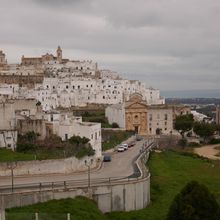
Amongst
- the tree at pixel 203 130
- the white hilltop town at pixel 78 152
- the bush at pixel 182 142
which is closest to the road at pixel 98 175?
the white hilltop town at pixel 78 152

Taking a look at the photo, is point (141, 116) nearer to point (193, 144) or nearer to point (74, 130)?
point (193, 144)

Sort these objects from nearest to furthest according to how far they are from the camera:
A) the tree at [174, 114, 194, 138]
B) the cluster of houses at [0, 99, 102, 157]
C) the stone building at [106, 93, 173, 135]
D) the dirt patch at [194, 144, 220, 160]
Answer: the cluster of houses at [0, 99, 102, 157] → the dirt patch at [194, 144, 220, 160] → the tree at [174, 114, 194, 138] → the stone building at [106, 93, 173, 135]

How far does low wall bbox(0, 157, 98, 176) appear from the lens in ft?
108

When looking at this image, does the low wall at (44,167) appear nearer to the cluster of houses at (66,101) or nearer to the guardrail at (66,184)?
the guardrail at (66,184)

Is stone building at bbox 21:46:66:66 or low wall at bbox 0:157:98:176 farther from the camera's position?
stone building at bbox 21:46:66:66

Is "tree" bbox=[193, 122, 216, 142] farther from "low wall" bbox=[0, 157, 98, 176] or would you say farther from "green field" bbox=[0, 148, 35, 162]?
"green field" bbox=[0, 148, 35, 162]

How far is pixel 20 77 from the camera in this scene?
104250 mm

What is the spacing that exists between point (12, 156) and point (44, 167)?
2.57 meters

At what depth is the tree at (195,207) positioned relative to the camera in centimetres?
2417

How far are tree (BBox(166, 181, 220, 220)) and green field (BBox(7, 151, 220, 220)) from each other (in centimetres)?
409

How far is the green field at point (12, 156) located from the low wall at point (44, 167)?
4.00ft

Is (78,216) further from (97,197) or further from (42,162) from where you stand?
(42,162)

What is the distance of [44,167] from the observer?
34.5 meters

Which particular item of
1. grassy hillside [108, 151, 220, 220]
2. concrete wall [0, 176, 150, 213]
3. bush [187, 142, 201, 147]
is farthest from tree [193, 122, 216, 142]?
concrete wall [0, 176, 150, 213]
